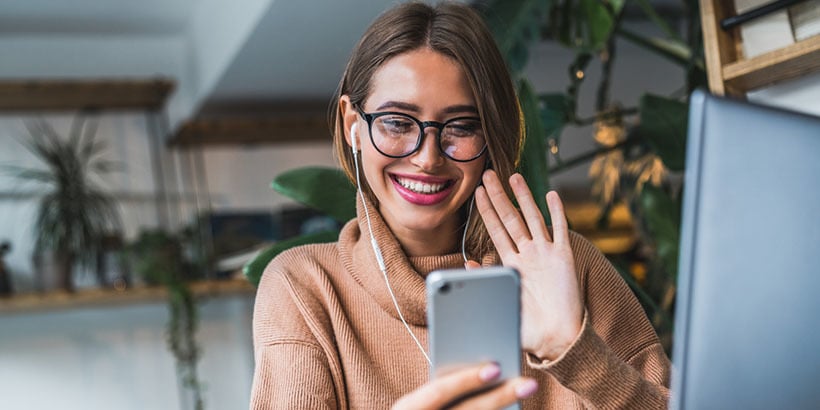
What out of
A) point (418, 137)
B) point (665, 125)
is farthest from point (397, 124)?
point (665, 125)

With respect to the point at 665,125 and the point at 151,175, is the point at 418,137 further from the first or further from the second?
the point at 151,175

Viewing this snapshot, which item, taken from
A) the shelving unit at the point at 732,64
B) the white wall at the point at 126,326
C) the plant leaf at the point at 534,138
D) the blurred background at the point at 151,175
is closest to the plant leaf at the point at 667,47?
the shelving unit at the point at 732,64

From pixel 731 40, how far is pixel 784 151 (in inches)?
42.8

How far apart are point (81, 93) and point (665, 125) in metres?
3.11

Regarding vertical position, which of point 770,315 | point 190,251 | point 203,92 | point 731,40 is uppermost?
point 203,92

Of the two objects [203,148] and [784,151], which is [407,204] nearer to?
[784,151]

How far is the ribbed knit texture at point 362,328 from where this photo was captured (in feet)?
3.26

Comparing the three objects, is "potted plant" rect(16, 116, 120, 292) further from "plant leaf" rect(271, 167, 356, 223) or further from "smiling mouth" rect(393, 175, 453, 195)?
"smiling mouth" rect(393, 175, 453, 195)

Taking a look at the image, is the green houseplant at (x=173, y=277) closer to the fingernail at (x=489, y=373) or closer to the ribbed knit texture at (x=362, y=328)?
the ribbed knit texture at (x=362, y=328)

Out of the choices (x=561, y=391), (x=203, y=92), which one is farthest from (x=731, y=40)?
(x=203, y=92)

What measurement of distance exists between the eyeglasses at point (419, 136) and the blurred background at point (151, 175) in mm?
2517

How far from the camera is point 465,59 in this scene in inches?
38.6

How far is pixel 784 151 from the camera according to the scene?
0.52 meters

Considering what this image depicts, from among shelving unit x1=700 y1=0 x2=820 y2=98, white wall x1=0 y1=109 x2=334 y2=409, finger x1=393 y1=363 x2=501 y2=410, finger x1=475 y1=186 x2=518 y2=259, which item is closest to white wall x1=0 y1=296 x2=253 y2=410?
white wall x1=0 y1=109 x2=334 y2=409
